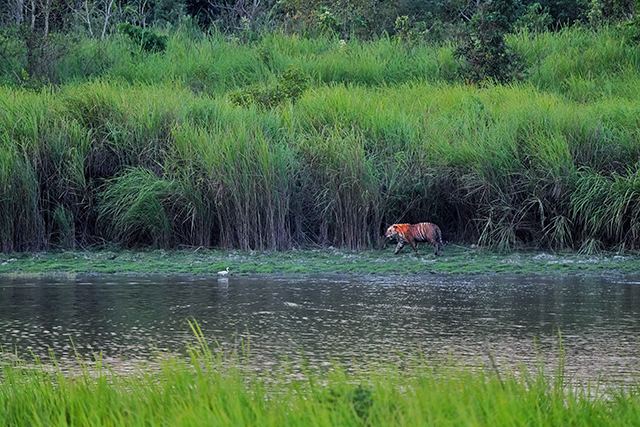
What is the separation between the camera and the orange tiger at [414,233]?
33.6ft

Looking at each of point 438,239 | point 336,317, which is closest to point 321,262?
point 438,239

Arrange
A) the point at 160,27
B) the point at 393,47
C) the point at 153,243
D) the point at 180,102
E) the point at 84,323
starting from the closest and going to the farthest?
the point at 84,323 → the point at 153,243 → the point at 180,102 → the point at 393,47 → the point at 160,27

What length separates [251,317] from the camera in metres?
7.25

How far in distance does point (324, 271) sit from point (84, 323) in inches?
118

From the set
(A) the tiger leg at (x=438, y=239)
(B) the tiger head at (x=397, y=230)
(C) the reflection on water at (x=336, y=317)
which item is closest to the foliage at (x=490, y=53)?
(A) the tiger leg at (x=438, y=239)

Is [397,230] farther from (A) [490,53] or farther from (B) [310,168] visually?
(A) [490,53]

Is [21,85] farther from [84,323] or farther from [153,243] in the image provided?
[84,323]

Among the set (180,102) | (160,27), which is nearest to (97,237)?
(180,102)

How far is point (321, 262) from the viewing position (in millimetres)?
9914

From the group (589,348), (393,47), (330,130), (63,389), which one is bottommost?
(589,348)

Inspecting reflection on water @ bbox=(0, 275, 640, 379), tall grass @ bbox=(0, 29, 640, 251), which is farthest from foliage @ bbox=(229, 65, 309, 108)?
reflection on water @ bbox=(0, 275, 640, 379)

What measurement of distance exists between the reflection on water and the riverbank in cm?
34

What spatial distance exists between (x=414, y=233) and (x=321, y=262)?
1105 mm

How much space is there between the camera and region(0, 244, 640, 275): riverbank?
9.48 metres
